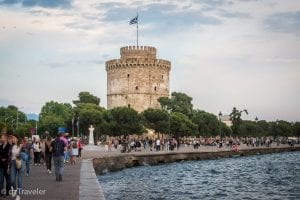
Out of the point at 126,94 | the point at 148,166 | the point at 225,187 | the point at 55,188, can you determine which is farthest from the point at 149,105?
the point at 55,188

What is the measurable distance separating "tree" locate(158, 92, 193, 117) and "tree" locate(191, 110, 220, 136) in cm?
155

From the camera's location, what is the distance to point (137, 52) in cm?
8069

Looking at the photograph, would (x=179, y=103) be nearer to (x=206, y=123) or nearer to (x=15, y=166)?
(x=206, y=123)

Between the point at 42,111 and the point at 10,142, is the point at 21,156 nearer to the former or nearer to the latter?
A: the point at 10,142

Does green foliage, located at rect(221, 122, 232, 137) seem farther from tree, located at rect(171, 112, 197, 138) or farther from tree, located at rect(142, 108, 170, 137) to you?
tree, located at rect(142, 108, 170, 137)

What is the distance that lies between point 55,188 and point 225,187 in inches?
485

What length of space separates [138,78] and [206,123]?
46.6 feet

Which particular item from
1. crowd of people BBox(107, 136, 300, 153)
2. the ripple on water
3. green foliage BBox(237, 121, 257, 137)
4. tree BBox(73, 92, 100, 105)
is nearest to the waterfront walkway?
the ripple on water

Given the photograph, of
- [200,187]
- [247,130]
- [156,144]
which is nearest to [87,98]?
[247,130]

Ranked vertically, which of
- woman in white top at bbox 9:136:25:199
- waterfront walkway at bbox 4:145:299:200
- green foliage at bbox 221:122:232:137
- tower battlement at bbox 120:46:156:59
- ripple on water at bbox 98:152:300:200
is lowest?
ripple on water at bbox 98:152:300:200

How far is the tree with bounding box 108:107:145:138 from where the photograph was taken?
66125mm

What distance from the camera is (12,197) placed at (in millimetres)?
11820

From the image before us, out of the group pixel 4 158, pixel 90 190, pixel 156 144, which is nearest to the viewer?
pixel 4 158

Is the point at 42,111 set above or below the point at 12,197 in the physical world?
above
